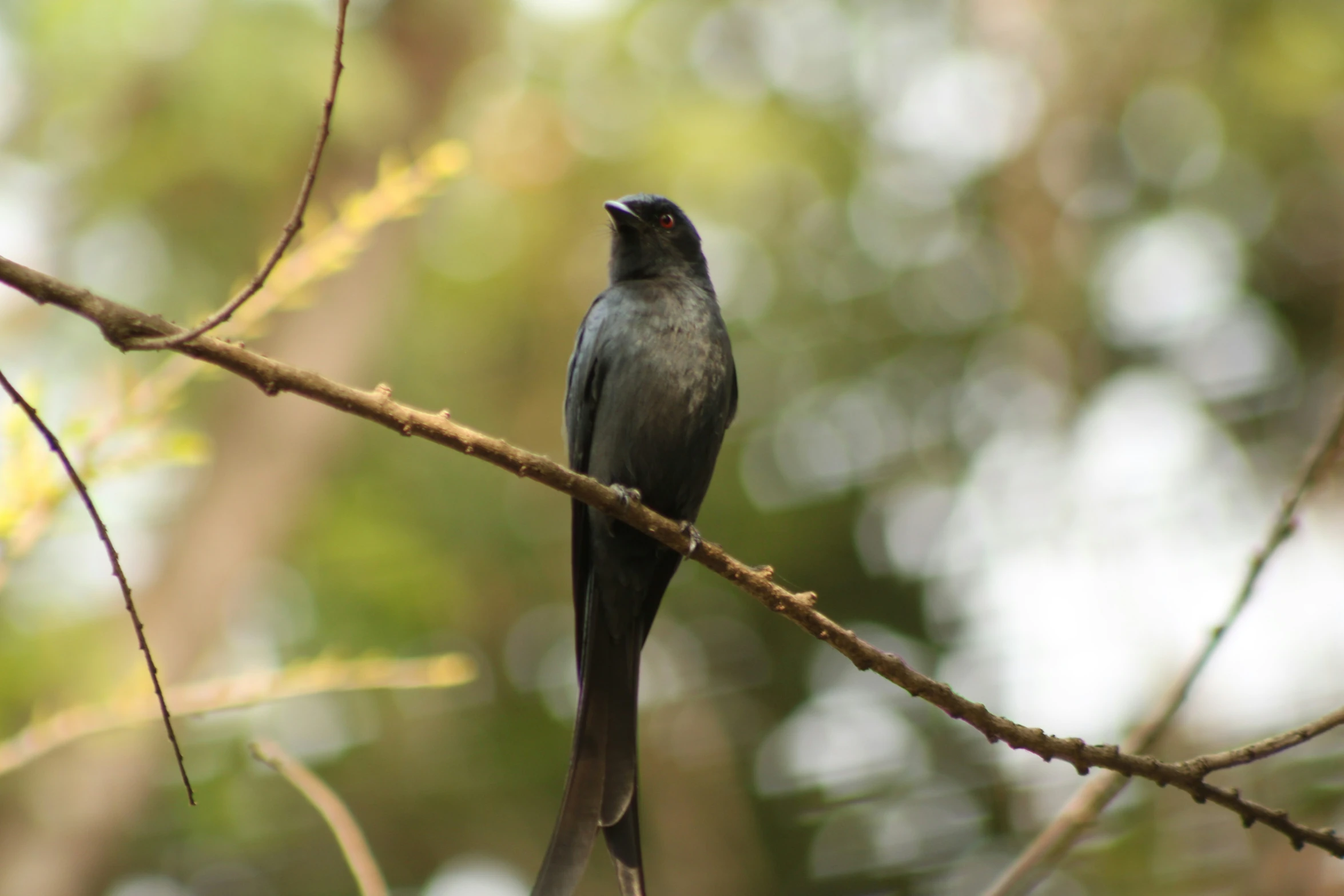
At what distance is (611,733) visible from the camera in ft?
10.2

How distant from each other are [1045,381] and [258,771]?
18.4 feet

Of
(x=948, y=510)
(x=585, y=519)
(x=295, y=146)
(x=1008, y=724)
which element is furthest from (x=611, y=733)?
(x=948, y=510)

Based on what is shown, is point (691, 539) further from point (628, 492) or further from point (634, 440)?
point (634, 440)

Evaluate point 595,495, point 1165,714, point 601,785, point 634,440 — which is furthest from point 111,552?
point 1165,714

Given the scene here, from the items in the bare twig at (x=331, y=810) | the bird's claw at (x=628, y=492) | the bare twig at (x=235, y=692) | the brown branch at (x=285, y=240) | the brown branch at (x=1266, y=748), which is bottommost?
the brown branch at (x=1266, y=748)

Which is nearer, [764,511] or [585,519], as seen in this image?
[585,519]

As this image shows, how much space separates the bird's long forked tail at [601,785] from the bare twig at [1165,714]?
90cm

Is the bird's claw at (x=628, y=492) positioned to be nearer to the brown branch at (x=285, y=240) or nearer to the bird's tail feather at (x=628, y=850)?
the bird's tail feather at (x=628, y=850)

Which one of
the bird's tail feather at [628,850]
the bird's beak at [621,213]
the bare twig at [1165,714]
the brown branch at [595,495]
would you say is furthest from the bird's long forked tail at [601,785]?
the bird's beak at [621,213]

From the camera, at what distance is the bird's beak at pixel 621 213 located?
3973 mm

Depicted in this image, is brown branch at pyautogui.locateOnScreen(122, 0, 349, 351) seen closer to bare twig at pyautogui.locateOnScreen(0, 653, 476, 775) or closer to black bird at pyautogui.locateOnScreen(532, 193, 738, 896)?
bare twig at pyautogui.locateOnScreen(0, 653, 476, 775)

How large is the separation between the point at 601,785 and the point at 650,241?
1.97 metres

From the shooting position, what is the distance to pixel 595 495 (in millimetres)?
2393

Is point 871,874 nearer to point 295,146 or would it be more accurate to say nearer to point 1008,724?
point 1008,724
